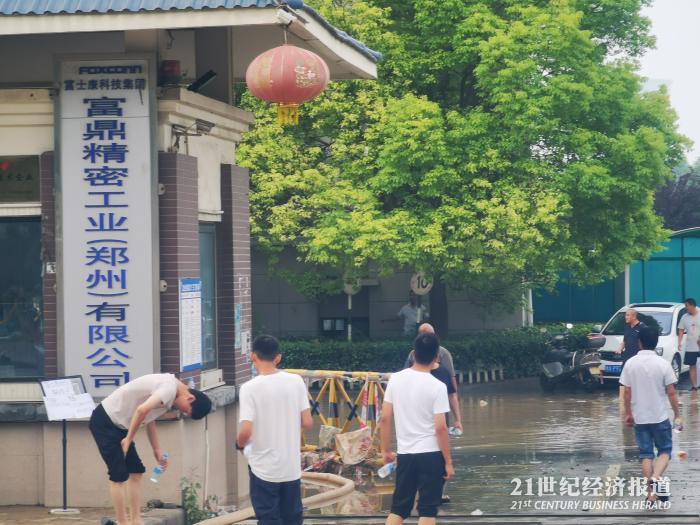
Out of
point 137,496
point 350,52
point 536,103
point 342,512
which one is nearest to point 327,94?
point 536,103

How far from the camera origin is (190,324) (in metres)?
12.6

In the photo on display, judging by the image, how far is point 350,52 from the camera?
45.1 feet

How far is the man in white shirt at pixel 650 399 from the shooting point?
1246cm

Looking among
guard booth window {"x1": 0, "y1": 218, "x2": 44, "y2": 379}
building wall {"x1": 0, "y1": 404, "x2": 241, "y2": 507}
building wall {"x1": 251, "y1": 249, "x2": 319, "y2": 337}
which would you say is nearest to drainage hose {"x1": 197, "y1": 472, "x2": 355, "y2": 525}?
building wall {"x1": 0, "y1": 404, "x2": 241, "y2": 507}

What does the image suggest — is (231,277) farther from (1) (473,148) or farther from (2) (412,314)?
(2) (412,314)

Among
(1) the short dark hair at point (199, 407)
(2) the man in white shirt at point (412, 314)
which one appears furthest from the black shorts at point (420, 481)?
(2) the man in white shirt at point (412, 314)

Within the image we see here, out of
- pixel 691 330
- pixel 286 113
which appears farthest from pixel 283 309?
pixel 286 113

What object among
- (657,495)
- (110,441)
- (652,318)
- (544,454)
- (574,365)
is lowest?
(544,454)

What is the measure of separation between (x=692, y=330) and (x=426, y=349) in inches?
567

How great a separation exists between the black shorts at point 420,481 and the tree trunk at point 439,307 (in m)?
20.3

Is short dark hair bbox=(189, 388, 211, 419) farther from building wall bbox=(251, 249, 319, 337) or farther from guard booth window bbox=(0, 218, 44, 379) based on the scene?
building wall bbox=(251, 249, 319, 337)

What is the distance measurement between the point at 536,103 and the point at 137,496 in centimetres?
1611

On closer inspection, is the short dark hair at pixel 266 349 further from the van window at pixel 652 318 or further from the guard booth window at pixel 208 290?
the van window at pixel 652 318

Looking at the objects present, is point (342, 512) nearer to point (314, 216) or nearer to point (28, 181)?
point (28, 181)
